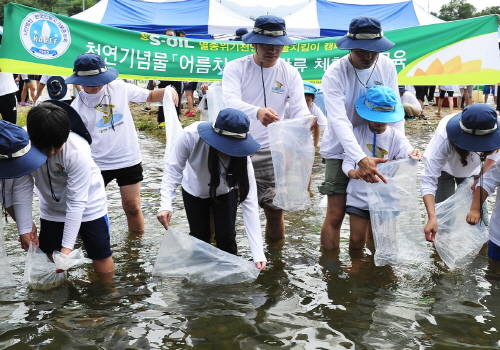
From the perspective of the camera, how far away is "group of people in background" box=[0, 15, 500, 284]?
10.3 ft

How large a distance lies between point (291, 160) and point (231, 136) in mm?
831

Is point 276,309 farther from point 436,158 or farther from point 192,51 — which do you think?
point 192,51

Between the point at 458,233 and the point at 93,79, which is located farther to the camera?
the point at 93,79

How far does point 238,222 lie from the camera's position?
17.6 ft

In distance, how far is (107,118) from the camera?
4383 mm

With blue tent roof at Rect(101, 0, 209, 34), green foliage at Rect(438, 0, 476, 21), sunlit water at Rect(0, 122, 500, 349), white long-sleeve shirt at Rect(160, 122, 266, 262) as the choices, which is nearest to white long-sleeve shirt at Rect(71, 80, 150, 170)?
sunlit water at Rect(0, 122, 500, 349)

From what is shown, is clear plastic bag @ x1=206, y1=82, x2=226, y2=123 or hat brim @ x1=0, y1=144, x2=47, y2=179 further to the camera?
clear plastic bag @ x1=206, y1=82, x2=226, y2=123

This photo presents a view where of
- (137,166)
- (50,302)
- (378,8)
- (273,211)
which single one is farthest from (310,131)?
(378,8)

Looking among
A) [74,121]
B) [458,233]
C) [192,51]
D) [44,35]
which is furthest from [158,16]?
[458,233]

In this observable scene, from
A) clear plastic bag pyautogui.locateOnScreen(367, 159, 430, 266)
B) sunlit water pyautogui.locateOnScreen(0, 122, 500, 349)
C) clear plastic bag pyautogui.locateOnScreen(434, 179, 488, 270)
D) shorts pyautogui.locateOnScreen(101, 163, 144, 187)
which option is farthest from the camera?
shorts pyautogui.locateOnScreen(101, 163, 144, 187)

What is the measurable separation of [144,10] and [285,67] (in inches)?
406

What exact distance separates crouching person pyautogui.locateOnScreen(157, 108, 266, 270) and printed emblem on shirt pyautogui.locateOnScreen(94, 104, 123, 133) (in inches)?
41.2

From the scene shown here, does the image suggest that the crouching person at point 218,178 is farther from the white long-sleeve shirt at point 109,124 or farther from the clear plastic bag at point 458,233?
the clear plastic bag at point 458,233

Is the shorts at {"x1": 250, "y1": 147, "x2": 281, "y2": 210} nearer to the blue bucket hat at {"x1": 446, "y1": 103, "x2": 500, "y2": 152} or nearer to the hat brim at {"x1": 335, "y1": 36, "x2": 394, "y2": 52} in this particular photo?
the hat brim at {"x1": 335, "y1": 36, "x2": 394, "y2": 52}
